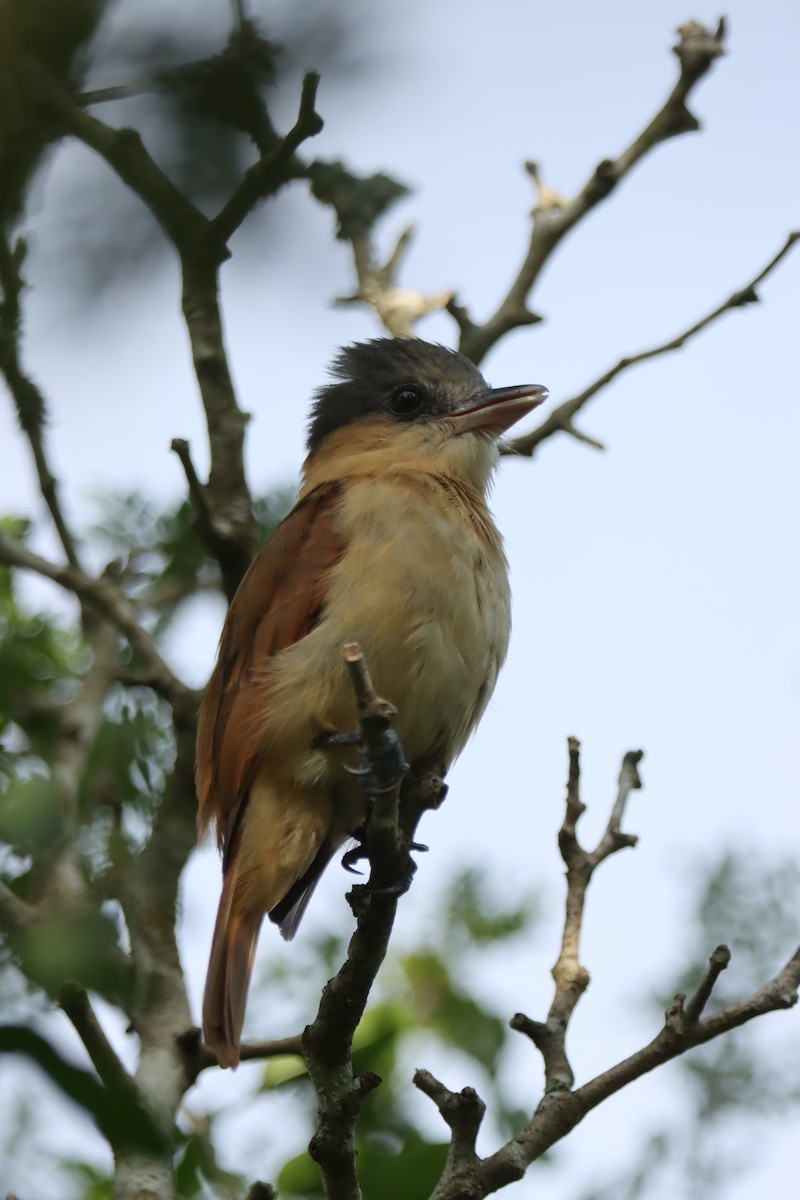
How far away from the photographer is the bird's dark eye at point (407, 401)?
5328 millimetres

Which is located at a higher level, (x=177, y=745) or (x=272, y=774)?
(x=177, y=745)

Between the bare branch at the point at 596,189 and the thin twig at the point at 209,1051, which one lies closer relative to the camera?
the thin twig at the point at 209,1051

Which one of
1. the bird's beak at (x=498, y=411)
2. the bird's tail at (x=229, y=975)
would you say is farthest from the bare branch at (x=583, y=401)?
the bird's tail at (x=229, y=975)

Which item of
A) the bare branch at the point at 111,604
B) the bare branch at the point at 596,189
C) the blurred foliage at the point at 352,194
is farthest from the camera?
the bare branch at the point at 596,189

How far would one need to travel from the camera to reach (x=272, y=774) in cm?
403

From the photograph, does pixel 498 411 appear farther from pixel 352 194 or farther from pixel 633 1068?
pixel 633 1068

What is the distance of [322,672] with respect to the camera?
395cm

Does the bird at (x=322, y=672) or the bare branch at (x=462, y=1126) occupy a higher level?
the bird at (x=322, y=672)

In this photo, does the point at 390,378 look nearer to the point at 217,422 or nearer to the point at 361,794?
the point at 217,422

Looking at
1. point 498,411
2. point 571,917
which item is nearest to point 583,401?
point 498,411

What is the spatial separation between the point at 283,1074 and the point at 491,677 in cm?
134

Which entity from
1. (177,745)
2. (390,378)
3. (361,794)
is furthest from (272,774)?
(390,378)

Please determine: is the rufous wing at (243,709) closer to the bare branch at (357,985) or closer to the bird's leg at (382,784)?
the bare branch at (357,985)

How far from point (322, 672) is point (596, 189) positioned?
2820 mm
